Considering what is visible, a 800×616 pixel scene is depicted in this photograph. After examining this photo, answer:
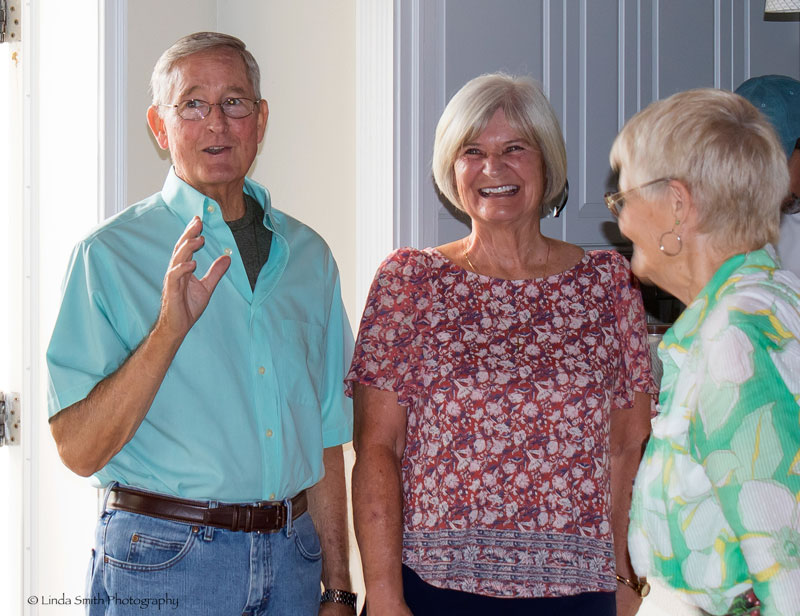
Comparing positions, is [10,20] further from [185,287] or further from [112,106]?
[185,287]

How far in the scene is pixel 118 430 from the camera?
4.32 feet

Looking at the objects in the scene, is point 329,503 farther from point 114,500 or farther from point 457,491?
point 114,500

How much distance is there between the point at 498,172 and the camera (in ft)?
5.37

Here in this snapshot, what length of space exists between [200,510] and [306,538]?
21cm

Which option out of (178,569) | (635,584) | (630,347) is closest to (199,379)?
(178,569)

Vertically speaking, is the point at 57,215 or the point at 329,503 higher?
the point at 57,215

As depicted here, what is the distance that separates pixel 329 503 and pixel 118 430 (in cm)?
47

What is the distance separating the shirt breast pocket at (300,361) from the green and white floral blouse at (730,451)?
1.98 ft

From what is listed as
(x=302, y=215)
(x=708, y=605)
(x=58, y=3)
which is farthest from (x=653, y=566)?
(x=58, y=3)

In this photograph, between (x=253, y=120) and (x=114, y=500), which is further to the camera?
(x=253, y=120)

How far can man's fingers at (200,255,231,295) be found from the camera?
1.34 metres

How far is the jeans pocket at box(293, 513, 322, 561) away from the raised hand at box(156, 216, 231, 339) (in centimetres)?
39

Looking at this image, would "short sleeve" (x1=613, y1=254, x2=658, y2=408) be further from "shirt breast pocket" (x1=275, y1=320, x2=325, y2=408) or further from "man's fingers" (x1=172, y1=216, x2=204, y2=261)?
"man's fingers" (x1=172, y1=216, x2=204, y2=261)

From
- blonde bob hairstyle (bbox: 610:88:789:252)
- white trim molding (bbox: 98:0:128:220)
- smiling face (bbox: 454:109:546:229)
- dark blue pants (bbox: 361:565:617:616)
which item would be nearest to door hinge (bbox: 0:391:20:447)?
white trim molding (bbox: 98:0:128:220)
